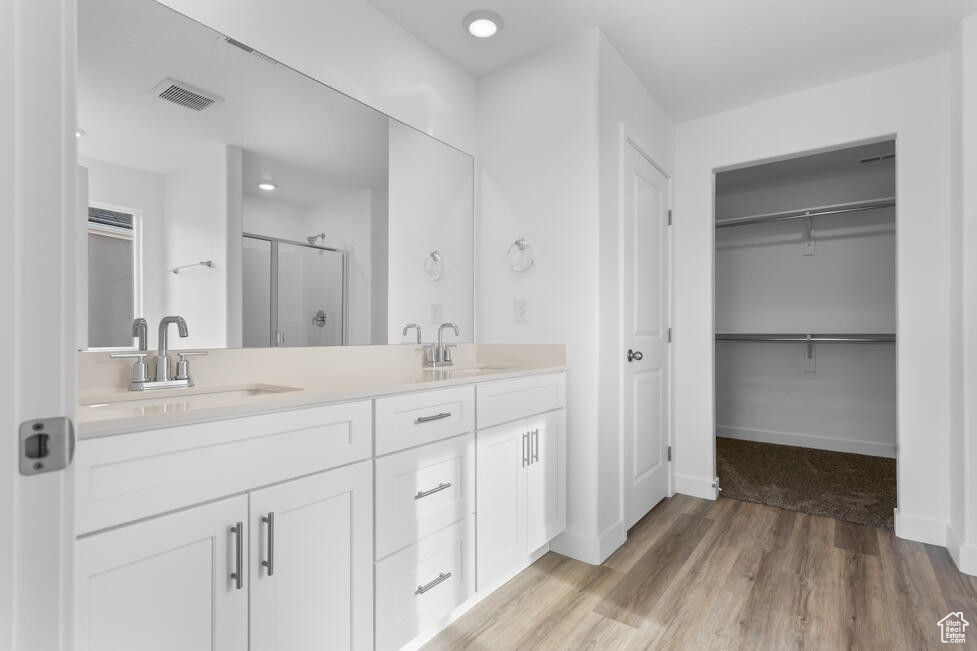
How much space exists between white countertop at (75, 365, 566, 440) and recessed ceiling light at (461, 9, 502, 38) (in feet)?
5.02

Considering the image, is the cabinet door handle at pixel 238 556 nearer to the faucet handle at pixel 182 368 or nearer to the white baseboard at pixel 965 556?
the faucet handle at pixel 182 368

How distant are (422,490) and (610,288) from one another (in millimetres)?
1323

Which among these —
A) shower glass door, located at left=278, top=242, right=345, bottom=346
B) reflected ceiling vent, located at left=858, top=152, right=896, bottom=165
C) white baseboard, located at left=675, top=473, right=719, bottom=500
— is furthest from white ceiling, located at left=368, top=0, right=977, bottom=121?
white baseboard, located at left=675, top=473, right=719, bottom=500

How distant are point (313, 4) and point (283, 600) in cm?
196

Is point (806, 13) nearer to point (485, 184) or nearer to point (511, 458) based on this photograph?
point (485, 184)

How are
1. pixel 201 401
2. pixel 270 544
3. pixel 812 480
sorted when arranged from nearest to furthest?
1. pixel 270 544
2. pixel 201 401
3. pixel 812 480

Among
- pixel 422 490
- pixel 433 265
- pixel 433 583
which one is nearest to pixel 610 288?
pixel 433 265

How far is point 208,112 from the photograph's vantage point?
1591 millimetres

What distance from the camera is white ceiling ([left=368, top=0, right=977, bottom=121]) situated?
208 centimetres

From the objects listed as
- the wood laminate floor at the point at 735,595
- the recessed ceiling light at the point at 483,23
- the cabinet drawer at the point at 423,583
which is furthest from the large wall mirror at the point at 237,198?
the wood laminate floor at the point at 735,595

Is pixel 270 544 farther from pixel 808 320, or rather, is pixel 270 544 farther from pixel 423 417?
pixel 808 320

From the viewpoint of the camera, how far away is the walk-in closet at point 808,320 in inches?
149

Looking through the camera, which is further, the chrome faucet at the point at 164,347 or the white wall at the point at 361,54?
the white wall at the point at 361,54

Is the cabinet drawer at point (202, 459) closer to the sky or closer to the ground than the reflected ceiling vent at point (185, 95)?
closer to the ground
